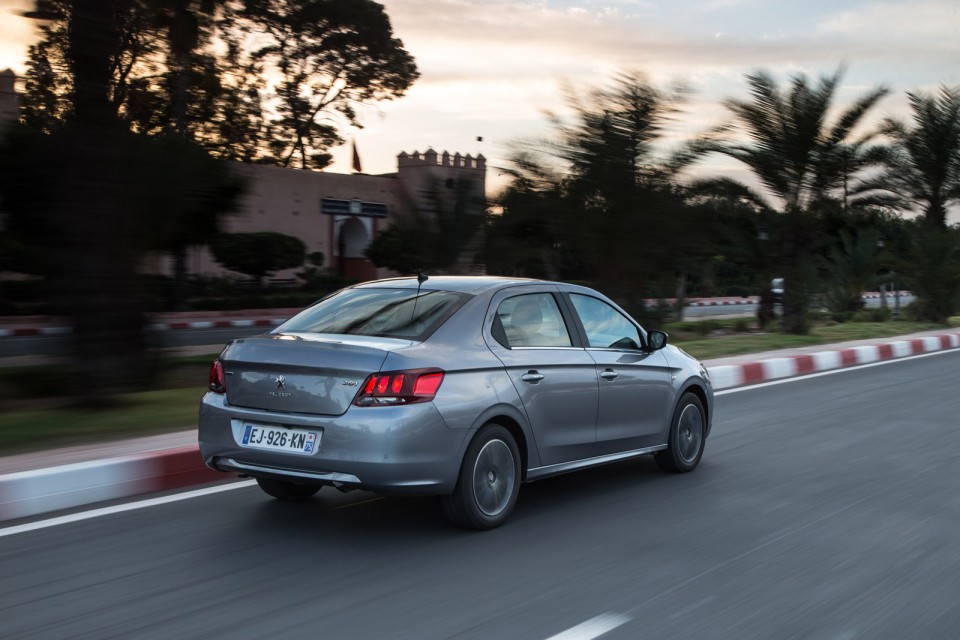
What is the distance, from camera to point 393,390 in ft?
17.0

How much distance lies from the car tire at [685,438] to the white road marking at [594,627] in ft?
10.3

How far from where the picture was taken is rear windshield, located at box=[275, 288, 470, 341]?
5707mm

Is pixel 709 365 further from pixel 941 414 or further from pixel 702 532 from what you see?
pixel 702 532

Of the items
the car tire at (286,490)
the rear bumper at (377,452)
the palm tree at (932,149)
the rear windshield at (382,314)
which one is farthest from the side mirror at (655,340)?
the palm tree at (932,149)

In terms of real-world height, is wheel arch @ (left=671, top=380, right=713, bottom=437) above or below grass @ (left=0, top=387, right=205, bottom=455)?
above

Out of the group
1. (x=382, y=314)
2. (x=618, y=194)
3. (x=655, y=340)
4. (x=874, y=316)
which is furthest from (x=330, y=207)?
(x=382, y=314)

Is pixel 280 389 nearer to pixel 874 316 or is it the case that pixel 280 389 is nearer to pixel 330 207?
pixel 874 316

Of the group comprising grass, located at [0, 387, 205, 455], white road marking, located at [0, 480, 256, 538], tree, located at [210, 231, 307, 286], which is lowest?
white road marking, located at [0, 480, 256, 538]

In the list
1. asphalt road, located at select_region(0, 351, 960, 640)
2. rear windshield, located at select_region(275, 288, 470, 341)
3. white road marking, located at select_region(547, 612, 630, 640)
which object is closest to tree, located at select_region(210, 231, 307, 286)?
asphalt road, located at select_region(0, 351, 960, 640)

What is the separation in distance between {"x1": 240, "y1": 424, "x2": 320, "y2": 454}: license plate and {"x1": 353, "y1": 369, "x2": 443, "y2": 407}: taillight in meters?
0.32

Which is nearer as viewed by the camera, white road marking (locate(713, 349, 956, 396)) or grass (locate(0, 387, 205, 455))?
grass (locate(0, 387, 205, 455))

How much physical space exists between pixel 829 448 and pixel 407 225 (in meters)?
17.5

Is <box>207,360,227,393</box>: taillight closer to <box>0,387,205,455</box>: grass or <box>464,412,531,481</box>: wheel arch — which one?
<box>464,412,531,481</box>: wheel arch

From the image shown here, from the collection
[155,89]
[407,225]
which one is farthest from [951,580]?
[155,89]
